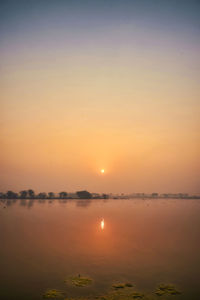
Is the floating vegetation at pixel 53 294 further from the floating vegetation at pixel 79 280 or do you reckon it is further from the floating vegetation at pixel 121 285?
the floating vegetation at pixel 121 285

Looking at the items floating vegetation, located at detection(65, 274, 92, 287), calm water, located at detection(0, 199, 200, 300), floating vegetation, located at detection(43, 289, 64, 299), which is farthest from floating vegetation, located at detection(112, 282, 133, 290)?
floating vegetation, located at detection(43, 289, 64, 299)

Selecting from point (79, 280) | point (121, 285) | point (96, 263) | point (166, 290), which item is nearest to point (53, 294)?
point (79, 280)

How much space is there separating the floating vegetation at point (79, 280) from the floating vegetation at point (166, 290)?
19.0ft

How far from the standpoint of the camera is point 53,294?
18328mm

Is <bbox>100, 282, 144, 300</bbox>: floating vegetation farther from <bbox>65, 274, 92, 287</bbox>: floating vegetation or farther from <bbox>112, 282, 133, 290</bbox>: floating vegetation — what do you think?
<bbox>65, 274, 92, 287</bbox>: floating vegetation

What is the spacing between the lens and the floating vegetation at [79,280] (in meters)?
20.4

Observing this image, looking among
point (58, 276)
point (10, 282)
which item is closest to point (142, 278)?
point (58, 276)

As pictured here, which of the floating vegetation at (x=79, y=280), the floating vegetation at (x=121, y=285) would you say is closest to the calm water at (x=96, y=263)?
the floating vegetation at (x=121, y=285)

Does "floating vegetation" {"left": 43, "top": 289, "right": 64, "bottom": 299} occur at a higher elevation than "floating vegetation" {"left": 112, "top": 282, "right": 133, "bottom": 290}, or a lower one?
lower

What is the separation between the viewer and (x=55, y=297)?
17.8 meters

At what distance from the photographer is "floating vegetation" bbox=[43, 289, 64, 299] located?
17.9 m

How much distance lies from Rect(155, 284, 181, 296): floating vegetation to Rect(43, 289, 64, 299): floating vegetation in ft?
24.3

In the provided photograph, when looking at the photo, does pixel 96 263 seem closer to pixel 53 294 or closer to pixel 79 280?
pixel 79 280

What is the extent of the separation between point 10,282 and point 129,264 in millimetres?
12377
